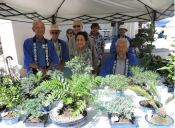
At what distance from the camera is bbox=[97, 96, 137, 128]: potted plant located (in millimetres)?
1212

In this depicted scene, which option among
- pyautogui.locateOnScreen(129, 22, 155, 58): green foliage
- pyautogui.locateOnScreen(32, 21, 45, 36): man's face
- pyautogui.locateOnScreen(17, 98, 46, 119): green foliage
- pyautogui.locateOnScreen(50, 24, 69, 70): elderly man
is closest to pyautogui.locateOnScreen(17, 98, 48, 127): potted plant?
pyautogui.locateOnScreen(17, 98, 46, 119): green foliage

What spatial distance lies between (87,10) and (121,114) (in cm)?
305

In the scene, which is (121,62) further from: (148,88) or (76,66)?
(76,66)

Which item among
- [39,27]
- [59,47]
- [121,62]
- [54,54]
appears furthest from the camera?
[59,47]

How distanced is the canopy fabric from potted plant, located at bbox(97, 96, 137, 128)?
100 inches

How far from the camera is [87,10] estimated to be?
358 centimetres

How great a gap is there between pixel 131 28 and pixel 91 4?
Result: 7.04m

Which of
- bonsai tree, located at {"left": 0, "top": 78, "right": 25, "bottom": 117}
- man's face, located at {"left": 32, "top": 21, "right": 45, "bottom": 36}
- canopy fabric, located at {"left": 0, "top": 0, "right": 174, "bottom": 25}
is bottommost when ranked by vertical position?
bonsai tree, located at {"left": 0, "top": 78, "right": 25, "bottom": 117}

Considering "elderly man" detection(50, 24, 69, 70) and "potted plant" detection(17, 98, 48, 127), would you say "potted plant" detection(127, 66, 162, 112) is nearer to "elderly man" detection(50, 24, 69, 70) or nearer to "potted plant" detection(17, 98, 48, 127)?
"potted plant" detection(17, 98, 48, 127)

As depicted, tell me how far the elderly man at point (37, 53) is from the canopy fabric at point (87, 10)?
95cm

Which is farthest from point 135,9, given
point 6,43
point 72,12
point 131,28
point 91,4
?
point 131,28

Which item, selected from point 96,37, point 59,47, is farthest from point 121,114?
point 96,37

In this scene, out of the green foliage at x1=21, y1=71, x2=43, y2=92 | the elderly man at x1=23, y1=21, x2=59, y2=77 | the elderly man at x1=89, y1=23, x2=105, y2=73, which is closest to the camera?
the green foliage at x1=21, y1=71, x2=43, y2=92

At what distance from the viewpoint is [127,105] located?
4.16 ft
